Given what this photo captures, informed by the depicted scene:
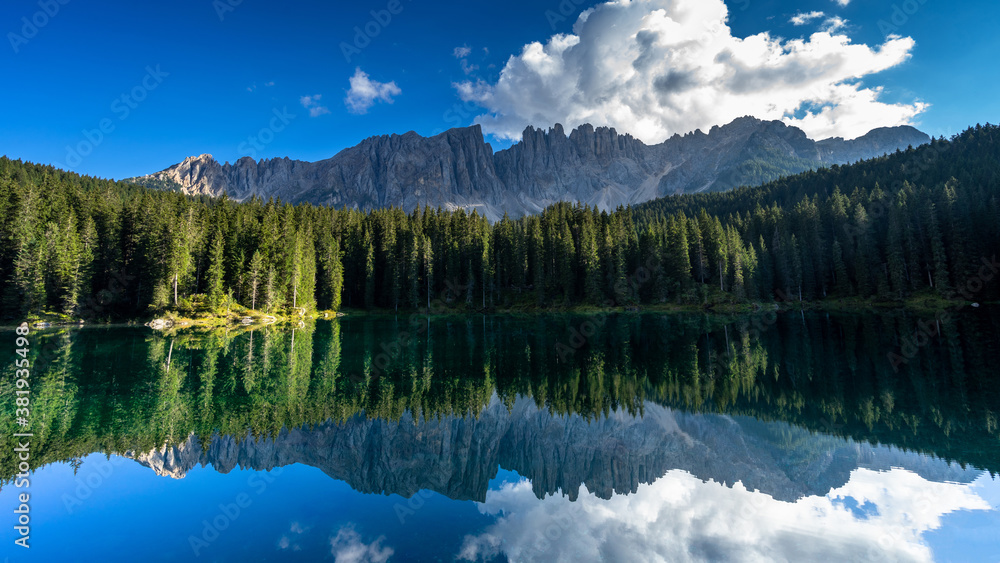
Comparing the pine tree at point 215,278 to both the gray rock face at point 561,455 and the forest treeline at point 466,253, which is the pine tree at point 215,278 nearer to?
the forest treeline at point 466,253

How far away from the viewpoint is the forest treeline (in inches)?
2704

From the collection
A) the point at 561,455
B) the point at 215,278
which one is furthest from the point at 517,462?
the point at 215,278

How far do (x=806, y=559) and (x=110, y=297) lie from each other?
93338mm

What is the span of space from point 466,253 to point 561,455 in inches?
3624

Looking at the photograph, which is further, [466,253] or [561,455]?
[466,253]

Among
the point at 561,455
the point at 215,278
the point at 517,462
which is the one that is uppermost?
the point at 215,278

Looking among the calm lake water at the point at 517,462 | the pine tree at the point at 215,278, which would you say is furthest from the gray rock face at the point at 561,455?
the pine tree at the point at 215,278

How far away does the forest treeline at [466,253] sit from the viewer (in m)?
68.7

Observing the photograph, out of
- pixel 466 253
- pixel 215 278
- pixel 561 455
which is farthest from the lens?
pixel 466 253

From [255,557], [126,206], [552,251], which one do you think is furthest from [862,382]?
[126,206]

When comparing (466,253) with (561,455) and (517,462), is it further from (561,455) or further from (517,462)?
(561,455)

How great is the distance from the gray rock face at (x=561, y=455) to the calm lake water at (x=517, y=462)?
10 centimetres

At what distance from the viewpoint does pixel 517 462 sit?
54.1 ft

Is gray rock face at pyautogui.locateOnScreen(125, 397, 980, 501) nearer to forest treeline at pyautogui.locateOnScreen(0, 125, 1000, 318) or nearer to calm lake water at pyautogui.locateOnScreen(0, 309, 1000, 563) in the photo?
calm lake water at pyautogui.locateOnScreen(0, 309, 1000, 563)
